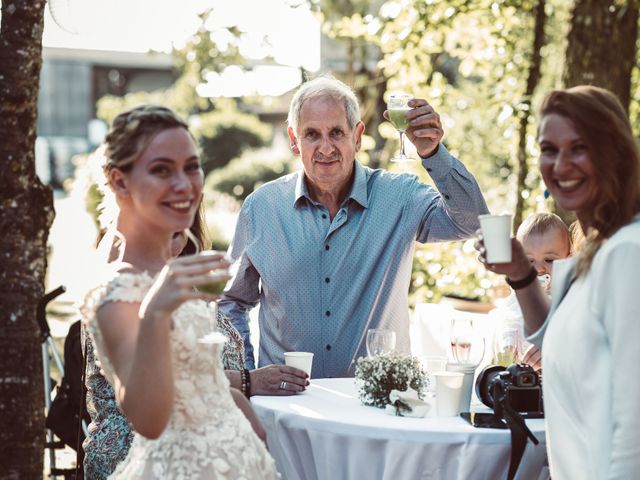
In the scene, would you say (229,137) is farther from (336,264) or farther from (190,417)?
(190,417)

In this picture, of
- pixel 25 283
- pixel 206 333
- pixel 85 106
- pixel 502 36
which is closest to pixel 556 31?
pixel 502 36

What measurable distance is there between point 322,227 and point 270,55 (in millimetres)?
4365

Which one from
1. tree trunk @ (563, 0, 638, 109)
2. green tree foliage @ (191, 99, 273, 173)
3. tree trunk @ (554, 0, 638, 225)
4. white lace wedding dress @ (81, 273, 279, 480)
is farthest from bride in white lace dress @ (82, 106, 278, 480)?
green tree foliage @ (191, 99, 273, 173)

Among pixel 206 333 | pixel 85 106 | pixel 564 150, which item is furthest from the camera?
pixel 85 106

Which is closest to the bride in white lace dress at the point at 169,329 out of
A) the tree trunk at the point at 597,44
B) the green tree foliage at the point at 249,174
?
the tree trunk at the point at 597,44

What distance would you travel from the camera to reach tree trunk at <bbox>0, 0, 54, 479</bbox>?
366 cm

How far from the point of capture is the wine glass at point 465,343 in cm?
342

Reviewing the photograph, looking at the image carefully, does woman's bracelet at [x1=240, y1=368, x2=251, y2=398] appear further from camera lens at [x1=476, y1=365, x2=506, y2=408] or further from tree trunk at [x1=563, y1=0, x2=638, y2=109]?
tree trunk at [x1=563, y1=0, x2=638, y2=109]

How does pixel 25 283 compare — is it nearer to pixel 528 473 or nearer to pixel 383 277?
pixel 383 277

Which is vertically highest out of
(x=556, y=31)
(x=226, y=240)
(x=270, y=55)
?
(x=556, y=31)

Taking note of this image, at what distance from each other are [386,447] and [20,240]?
5.32 feet

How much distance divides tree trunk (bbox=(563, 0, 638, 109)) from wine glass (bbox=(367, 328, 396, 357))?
358cm

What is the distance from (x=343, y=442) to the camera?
127 inches

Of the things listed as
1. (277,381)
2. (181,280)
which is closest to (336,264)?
(277,381)
